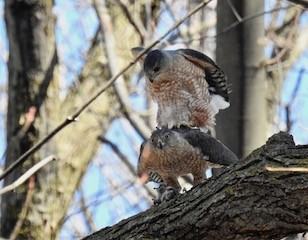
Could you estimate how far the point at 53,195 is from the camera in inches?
287

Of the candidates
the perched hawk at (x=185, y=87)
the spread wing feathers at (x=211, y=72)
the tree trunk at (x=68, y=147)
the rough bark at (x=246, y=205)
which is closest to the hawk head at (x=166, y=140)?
the perched hawk at (x=185, y=87)

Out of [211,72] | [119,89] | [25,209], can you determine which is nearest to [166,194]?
[211,72]

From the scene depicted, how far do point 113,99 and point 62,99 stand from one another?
0.84 m

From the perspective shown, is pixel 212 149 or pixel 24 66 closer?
pixel 212 149

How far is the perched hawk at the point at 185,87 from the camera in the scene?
5.46 m

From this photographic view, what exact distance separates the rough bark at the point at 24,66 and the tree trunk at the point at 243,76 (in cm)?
184

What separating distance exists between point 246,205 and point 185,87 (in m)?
1.99

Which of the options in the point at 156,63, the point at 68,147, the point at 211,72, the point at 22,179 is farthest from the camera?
the point at 68,147

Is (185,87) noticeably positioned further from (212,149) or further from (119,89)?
(119,89)

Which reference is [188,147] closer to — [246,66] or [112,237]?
[112,237]

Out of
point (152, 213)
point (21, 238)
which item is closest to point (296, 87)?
point (21, 238)

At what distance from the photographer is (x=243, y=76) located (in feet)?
19.5

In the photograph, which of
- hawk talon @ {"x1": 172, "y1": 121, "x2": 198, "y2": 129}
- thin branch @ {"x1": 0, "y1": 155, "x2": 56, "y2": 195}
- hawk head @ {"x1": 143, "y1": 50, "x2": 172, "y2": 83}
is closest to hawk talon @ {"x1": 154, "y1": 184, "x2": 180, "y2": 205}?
hawk talon @ {"x1": 172, "y1": 121, "x2": 198, "y2": 129}

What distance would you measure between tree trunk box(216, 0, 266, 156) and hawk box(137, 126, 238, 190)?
1.13 m
